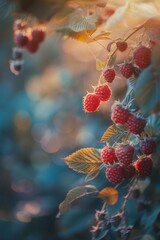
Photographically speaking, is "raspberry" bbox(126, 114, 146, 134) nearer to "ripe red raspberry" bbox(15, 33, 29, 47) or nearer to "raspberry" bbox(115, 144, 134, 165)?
"raspberry" bbox(115, 144, 134, 165)

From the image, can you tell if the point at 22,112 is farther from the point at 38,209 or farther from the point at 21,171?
the point at 38,209

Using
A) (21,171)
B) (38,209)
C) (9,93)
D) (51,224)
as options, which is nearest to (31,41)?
(51,224)

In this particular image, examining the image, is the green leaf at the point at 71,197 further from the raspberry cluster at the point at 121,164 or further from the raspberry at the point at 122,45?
the raspberry at the point at 122,45

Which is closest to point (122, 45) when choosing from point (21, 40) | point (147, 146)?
point (147, 146)

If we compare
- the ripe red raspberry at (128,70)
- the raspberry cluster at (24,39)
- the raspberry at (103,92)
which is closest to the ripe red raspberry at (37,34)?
the raspberry cluster at (24,39)

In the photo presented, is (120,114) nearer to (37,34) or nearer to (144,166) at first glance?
(144,166)

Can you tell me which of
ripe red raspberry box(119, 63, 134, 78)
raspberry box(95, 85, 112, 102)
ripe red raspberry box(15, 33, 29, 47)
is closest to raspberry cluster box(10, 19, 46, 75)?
ripe red raspberry box(15, 33, 29, 47)
